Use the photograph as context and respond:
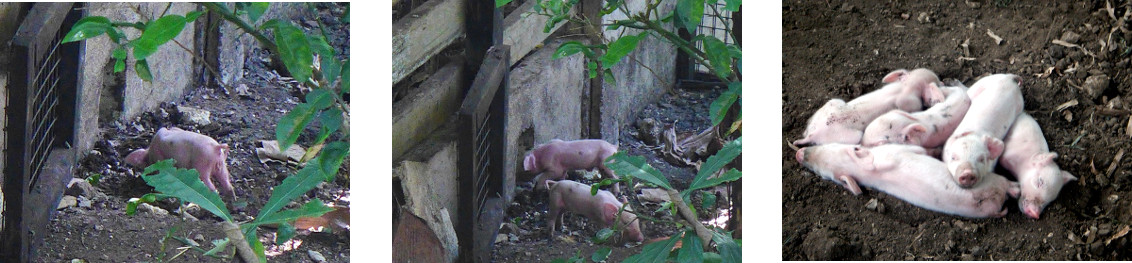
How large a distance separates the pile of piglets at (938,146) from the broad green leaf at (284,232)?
1.27m

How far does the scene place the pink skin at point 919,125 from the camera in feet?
8.52

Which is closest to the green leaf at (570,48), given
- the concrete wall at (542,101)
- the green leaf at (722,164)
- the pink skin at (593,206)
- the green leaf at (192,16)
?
the concrete wall at (542,101)

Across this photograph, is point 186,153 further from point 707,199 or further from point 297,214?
point 707,199

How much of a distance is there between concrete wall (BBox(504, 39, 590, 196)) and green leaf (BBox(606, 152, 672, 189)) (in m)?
0.11

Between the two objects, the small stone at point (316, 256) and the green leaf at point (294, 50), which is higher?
the green leaf at point (294, 50)

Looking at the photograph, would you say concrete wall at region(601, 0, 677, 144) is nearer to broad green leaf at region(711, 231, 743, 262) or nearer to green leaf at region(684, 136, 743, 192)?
green leaf at region(684, 136, 743, 192)

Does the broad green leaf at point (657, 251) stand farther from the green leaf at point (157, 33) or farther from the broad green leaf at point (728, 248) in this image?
the green leaf at point (157, 33)

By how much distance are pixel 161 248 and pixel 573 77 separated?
1083 mm

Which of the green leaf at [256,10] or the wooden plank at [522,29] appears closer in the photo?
the green leaf at [256,10]

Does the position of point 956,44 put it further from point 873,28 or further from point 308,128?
point 308,128

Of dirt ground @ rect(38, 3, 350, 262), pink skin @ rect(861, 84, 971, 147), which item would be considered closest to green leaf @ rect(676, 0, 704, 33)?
pink skin @ rect(861, 84, 971, 147)

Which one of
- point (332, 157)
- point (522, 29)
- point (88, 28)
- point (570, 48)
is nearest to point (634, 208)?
point (570, 48)

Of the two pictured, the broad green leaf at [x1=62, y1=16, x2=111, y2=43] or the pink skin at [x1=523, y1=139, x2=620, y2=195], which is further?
the pink skin at [x1=523, y1=139, x2=620, y2=195]

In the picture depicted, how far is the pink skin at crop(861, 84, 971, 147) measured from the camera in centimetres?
260
